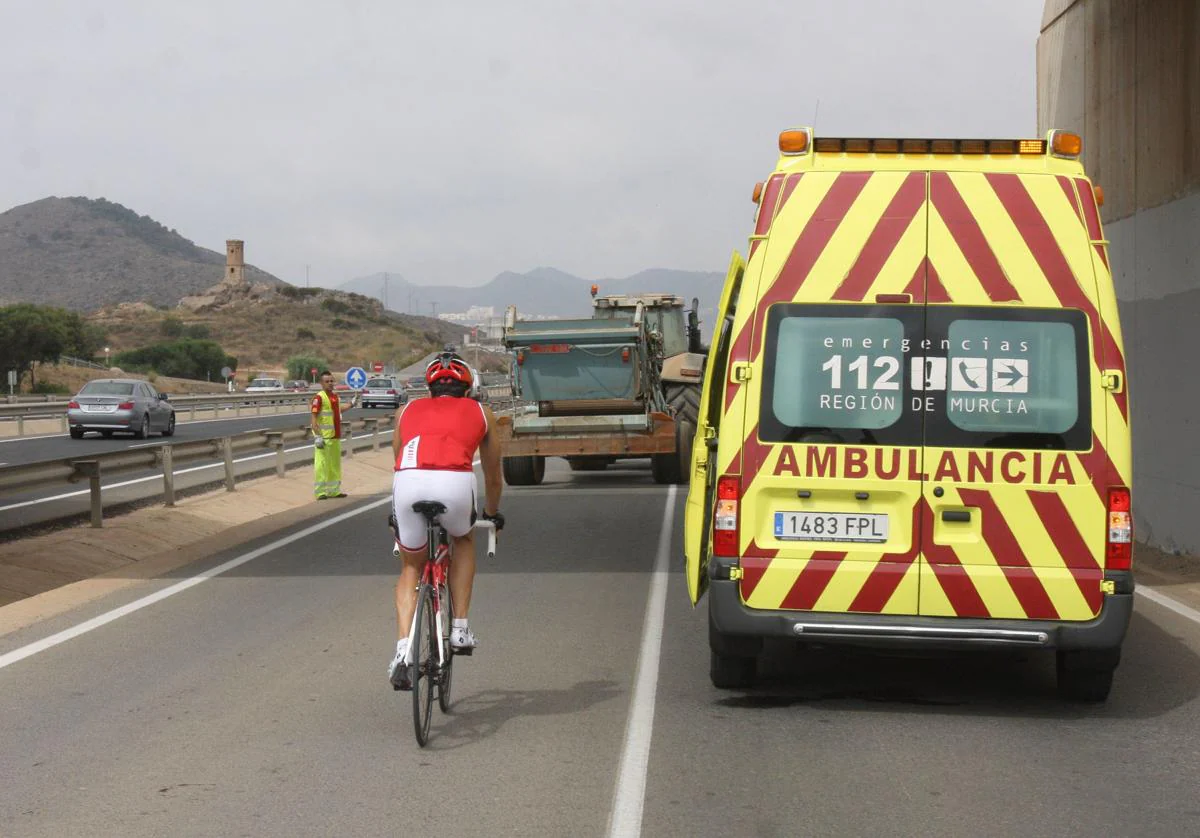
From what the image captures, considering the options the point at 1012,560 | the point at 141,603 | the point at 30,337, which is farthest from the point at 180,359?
the point at 1012,560

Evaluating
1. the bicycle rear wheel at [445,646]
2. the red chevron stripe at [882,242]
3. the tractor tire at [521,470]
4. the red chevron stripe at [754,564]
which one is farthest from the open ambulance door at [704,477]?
the tractor tire at [521,470]

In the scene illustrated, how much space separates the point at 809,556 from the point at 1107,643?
4.90 feet

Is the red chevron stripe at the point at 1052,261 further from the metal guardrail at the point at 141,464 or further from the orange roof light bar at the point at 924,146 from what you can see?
the metal guardrail at the point at 141,464

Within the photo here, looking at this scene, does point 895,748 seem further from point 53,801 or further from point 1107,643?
A: point 53,801

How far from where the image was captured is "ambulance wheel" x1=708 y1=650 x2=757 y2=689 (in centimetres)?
809

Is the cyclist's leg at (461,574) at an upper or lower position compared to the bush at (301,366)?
upper

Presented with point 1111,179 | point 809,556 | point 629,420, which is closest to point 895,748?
point 809,556

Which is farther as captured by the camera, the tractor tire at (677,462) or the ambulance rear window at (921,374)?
the tractor tire at (677,462)

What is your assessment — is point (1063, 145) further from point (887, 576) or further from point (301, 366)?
point (301, 366)

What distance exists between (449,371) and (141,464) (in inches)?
475

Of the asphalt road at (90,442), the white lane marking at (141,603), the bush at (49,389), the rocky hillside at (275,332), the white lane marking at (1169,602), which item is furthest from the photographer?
the rocky hillside at (275,332)

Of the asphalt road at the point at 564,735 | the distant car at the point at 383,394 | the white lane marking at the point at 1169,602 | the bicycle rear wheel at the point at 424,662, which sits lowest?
the distant car at the point at 383,394

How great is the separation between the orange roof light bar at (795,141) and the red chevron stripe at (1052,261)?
0.94 m

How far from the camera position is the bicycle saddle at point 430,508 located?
7250mm
